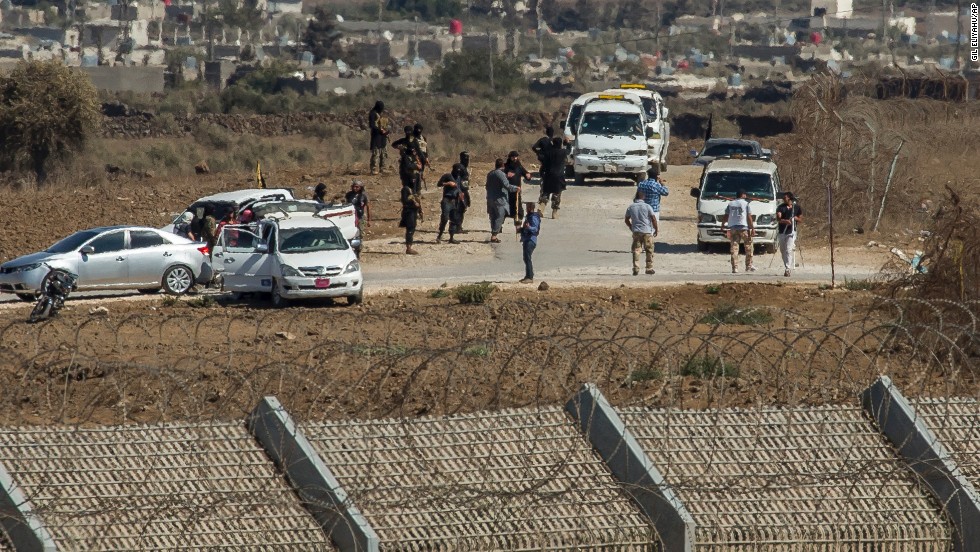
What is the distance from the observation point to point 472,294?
23234mm

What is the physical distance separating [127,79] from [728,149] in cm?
5818

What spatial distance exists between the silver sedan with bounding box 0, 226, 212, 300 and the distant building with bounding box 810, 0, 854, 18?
14722cm

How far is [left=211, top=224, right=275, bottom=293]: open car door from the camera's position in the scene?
2391 centimetres

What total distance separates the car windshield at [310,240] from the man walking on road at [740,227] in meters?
6.68

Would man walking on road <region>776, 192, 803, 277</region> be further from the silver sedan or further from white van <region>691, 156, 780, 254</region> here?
the silver sedan

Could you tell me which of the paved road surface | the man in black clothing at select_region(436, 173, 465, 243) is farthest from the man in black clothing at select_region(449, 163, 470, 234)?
the paved road surface

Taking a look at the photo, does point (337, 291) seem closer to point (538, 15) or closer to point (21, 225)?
point (21, 225)

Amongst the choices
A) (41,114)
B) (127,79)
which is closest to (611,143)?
(41,114)

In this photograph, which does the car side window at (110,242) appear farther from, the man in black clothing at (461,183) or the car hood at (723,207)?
the car hood at (723,207)

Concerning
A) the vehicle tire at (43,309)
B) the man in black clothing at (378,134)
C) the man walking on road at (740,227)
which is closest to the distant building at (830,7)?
the man in black clothing at (378,134)

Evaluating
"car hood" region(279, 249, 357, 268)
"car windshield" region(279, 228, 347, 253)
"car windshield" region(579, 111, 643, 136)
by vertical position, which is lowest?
"car hood" region(279, 249, 357, 268)

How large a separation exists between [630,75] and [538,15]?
55.1m

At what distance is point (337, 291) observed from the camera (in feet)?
76.8

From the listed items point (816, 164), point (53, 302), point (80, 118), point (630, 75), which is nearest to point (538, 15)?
point (630, 75)
